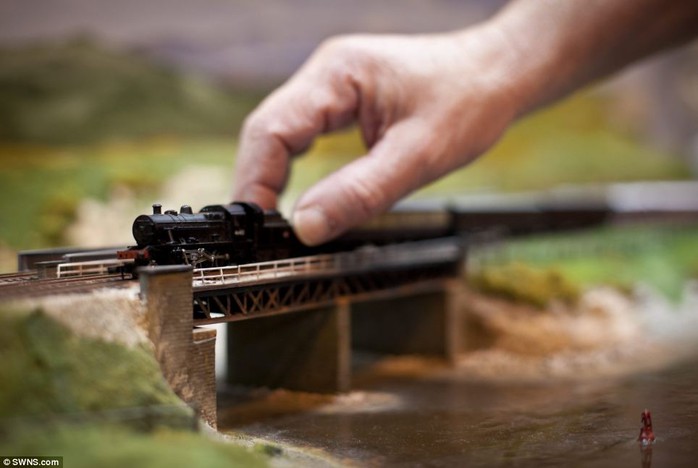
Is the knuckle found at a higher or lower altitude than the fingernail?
higher

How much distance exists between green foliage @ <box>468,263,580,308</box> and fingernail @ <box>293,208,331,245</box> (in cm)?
1177

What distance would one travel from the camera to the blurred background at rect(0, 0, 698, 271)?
31.9 meters

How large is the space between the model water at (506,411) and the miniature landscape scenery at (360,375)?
10 cm

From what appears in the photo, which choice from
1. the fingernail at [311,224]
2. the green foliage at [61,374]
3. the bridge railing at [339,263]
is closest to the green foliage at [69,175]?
the bridge railing at [339,263]

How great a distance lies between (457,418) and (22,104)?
25567mm

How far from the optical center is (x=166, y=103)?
121ft

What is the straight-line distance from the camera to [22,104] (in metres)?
33.3

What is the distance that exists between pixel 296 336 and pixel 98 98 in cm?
1957

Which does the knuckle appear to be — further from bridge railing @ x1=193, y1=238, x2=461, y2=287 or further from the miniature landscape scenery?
the miniature landscape scenery

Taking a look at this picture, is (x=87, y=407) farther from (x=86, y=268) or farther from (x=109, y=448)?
(x=86, y=268)

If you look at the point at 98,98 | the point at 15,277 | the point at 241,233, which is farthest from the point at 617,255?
the point at 15,277

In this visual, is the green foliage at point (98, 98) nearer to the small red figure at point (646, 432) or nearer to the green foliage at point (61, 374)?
the green foliage at point (61, 374)

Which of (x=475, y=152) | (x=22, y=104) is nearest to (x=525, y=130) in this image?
(x=475, y=152)

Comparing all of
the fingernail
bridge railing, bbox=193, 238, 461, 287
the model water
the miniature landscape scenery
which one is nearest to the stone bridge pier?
the miniature landscape scenery
